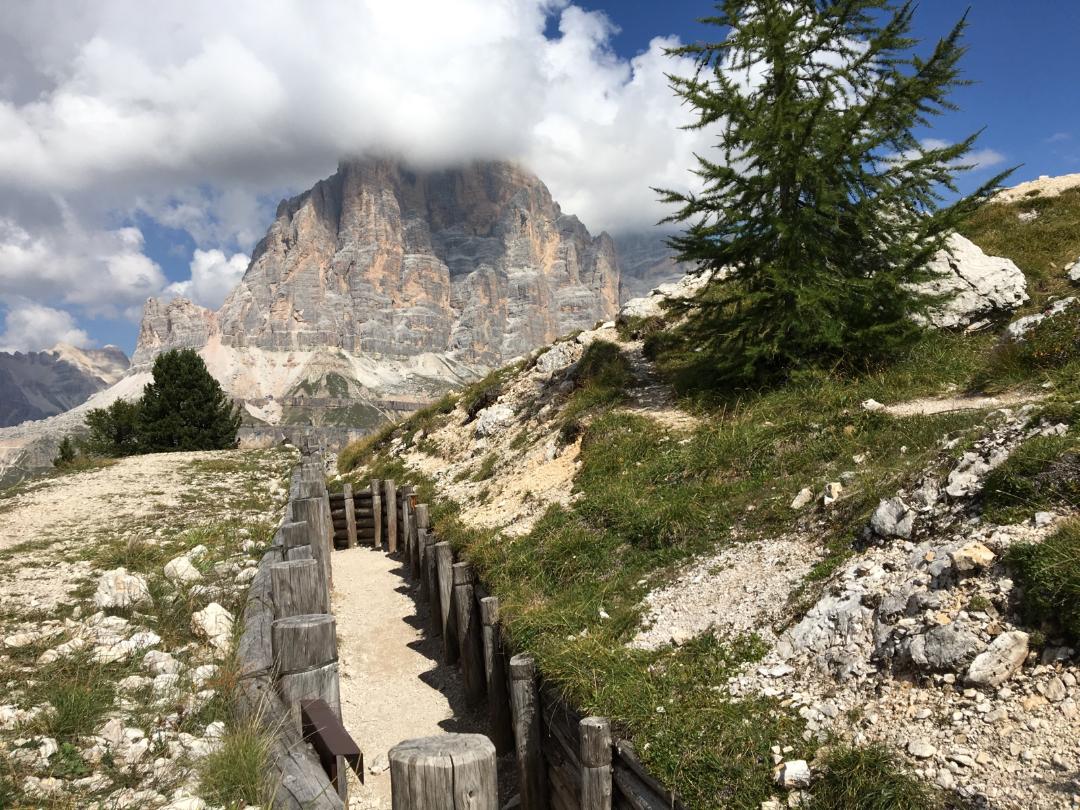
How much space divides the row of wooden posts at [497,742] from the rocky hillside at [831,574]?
26 centimetres

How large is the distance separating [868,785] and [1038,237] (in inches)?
867

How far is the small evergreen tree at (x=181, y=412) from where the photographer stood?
118 feet

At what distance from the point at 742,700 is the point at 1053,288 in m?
16.1

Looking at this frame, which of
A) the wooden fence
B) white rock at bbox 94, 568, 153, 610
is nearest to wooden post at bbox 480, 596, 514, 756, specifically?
the wooden fence

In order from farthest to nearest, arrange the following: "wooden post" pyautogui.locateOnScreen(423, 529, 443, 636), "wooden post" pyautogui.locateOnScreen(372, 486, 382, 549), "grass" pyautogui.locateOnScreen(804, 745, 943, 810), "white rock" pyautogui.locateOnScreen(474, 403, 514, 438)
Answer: "white rock" pyautogui.locateOnScreen(474, 403, 514, 438) → "wooden post" pyautogui.locateOnScreen(372, 486, 382, 549) → "wooden post" pyautogui.locateOnScreen(423, 529, 443, 636) → "grass" pyautogui.locateOnScreen(804, 745, 943, 810)

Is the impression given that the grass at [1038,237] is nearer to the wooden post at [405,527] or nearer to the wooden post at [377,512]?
the wooden post at [405,527]

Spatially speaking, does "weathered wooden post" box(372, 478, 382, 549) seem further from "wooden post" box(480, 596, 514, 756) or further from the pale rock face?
the pale rock face

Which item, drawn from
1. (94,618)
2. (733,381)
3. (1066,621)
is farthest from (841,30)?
(94,618)

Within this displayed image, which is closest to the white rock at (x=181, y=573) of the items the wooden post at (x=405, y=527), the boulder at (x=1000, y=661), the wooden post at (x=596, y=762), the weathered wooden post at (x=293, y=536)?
the weathered wooden post at (x=293, y=536)

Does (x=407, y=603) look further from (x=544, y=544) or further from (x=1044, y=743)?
(x=1044, y=743)

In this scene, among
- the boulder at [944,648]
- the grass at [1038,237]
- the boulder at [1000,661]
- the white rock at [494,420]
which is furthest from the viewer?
the white rock at [494,420]

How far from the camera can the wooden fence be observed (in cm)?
337

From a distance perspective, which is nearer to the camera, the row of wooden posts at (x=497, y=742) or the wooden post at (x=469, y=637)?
the row of wooden posts at (x=497, y=742)

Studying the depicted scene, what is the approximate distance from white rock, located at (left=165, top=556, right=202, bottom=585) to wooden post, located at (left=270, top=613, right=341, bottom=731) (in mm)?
4113
